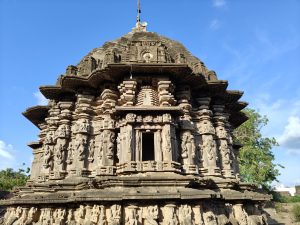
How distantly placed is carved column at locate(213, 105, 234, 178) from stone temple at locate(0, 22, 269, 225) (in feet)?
0.12

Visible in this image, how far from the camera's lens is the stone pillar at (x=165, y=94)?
895cm

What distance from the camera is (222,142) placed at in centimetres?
1003

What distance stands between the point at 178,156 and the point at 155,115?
61.3 inches

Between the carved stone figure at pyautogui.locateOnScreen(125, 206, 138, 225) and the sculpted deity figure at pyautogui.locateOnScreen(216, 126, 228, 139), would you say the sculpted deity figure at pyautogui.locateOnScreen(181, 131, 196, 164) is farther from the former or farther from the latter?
the carved stone figure at pyautogui.locateOnScreen(125, 206, 138, 225)

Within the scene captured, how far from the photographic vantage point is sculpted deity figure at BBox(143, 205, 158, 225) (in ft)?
21.5

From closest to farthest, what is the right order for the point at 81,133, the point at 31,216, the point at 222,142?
the point at 31,216 → the point at 81,133 → the point at 222,142

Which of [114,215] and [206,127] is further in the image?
[206,127]

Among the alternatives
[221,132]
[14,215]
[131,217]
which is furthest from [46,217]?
[221,132]

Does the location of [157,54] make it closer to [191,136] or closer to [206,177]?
[191,136]

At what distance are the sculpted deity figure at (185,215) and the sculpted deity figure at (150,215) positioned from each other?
26.1 inches

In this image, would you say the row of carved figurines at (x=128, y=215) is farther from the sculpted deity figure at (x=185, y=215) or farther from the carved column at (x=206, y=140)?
the carved column at (x=206, y=140)

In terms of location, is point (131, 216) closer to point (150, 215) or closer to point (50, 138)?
point (150, 215)

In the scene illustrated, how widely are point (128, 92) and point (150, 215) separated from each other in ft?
13.3

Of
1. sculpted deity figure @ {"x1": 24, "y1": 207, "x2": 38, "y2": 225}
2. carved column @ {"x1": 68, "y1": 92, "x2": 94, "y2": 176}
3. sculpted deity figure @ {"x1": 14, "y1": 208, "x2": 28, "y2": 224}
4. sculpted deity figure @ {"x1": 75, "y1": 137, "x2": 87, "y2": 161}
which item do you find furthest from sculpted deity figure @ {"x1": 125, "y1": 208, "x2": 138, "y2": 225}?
sculpted deity figure @ {"x1": 14, "y1": 208, "x2": 28, "y2": 224}
